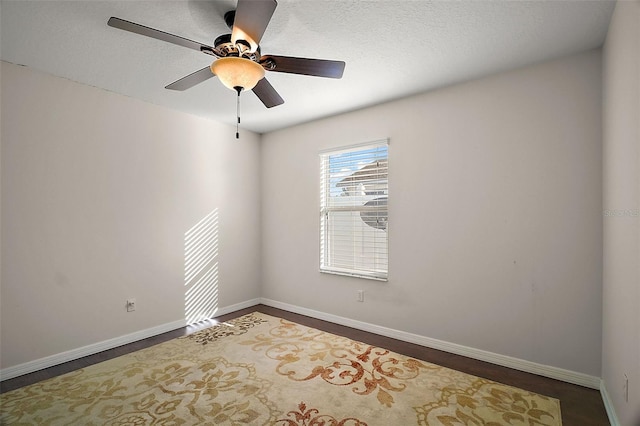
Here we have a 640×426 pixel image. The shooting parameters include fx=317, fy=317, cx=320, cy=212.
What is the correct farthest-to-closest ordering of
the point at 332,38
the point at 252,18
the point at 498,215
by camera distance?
the point at 498,215
the point at 332,38
the point at 252,18

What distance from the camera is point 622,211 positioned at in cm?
180

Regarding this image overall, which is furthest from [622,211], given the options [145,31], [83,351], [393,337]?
[83,351]

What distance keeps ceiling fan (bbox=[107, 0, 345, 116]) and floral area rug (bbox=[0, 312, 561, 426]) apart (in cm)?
211

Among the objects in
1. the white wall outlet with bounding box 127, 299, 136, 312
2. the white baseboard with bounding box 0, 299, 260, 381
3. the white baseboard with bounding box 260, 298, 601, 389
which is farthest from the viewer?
the white wall outlet with bounding box 127, 299, 136, 312

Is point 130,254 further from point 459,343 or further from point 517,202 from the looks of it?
point 517,202

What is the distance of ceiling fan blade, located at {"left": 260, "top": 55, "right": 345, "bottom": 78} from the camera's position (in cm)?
193

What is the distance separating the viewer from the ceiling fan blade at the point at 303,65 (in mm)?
1930

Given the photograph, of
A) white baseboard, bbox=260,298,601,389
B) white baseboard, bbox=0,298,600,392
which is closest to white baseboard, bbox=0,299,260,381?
white baseboard, bbox=0,298,600,392

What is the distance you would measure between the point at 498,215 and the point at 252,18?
2433 millimetres

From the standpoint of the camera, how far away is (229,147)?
4.29 m

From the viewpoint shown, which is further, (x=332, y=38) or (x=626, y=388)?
(x=332, y=38)

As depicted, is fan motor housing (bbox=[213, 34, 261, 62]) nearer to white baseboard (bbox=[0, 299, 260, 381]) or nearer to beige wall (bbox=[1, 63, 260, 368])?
beige wall (bbox=[1, 63, 260, 368])

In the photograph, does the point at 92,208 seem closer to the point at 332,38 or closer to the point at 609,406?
the point at 332,38

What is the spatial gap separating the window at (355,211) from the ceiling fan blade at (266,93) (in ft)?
4.68
